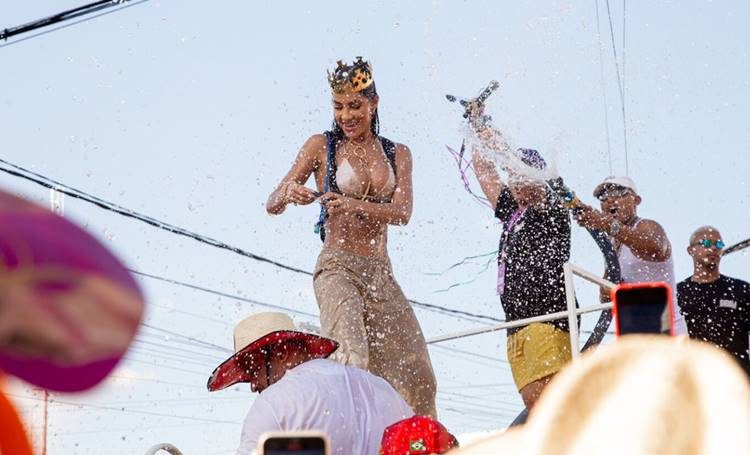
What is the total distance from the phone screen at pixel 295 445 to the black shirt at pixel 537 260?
391cm

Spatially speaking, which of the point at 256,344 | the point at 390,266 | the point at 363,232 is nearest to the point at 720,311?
the point at 390,266

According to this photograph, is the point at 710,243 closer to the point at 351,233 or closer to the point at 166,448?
the point at 351,233

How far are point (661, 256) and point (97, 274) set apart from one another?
4.38 metres

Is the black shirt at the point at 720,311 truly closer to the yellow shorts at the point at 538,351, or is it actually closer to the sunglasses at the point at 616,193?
the sunglasses at the point at 616,193

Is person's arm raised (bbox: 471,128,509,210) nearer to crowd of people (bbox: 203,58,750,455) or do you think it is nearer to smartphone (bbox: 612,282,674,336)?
crowd of people (bbox: 203,58,750,455)

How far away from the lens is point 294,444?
2.99 ft

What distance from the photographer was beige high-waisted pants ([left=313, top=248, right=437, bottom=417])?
478cm

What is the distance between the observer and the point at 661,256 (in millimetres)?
4891

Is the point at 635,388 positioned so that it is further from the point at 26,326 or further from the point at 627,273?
the point at 627,273

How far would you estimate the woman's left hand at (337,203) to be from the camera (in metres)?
4.62

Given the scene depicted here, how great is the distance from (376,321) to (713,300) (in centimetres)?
146

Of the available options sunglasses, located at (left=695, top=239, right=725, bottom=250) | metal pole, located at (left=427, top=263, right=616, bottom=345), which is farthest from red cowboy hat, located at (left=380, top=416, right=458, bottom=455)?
sunglasses, located at (left=695, top=239, right=725, bottom=250)

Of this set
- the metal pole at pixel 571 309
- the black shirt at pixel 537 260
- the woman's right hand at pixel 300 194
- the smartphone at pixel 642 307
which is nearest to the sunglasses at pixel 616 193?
the black shirt at pixel 537 260

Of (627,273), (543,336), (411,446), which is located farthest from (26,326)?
(627,273)
